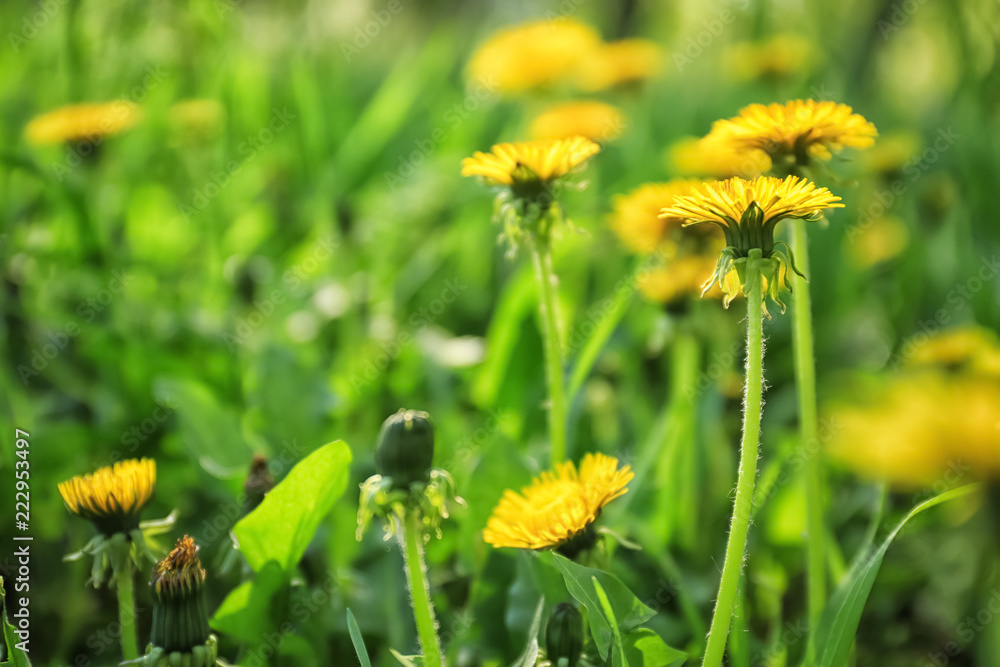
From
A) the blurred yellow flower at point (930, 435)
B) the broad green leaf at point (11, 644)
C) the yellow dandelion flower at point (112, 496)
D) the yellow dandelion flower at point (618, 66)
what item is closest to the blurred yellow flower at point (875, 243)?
the yellow dandelion flower at point (618, 66)

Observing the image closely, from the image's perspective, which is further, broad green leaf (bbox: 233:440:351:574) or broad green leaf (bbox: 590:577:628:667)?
broad green leaf (bbox: 233:440:351:574)

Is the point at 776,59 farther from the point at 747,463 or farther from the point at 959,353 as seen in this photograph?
the point at 747,463

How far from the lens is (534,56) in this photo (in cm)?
227

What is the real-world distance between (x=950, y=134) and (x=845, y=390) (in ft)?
4.27

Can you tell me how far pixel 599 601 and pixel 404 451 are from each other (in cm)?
27

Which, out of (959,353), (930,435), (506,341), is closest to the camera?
(930,435)

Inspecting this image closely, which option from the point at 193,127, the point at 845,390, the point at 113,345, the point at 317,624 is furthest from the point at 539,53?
the point at 317,624

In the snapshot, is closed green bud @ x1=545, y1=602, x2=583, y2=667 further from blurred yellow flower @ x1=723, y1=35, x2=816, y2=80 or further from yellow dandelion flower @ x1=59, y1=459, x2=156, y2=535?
blurred yellow flower @ x1=723, y1=35, x2=816, y2=80

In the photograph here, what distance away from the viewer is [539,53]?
2271mm

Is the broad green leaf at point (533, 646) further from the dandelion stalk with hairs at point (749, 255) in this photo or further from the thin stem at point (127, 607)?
the thin stem at point (127, 607)

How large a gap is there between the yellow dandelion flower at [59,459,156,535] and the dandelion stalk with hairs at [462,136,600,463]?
1.77 ft

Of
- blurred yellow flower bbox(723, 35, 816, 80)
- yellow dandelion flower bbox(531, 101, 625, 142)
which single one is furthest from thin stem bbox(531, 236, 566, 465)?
blurred yellow flower bbox(723, 35, 816, 80)

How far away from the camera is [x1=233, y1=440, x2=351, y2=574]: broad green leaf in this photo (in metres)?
0.97

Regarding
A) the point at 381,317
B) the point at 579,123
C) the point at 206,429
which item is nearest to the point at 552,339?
the point at 206,429
